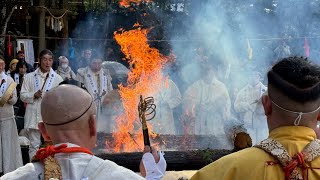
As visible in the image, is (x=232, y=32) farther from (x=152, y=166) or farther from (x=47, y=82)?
(x=152, y=166)

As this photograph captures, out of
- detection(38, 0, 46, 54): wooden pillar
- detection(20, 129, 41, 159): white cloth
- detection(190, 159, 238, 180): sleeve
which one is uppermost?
detection(38, 0, 46, 54): wooden pillar

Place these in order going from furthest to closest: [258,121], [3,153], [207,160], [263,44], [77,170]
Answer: [263,44], [258,121], [3,153], [207,160], [77,170]

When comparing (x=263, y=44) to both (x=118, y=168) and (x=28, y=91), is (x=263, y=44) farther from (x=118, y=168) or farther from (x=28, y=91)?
(x=118, y=168)

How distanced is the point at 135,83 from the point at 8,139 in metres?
3.42

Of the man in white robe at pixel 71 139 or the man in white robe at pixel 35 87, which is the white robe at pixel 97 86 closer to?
the man in white robe at pixel 35 87

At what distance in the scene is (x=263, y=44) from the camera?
1659 cm

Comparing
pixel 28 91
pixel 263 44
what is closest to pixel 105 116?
pixel 28 91

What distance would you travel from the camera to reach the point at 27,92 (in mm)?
9828

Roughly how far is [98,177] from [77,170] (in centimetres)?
10

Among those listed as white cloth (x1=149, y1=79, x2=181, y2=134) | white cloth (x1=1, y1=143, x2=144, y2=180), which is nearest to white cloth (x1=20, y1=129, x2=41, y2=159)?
white cloth (x1=149, y1=79, x2=181, y2=134)

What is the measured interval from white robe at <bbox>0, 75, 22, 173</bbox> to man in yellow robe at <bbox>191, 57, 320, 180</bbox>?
718cm

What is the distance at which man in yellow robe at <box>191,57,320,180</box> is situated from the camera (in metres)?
2.61

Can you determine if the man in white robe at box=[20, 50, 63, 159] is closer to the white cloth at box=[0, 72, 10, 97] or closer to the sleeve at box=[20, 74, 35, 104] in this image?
the sleeve at box=[20, 74, 35, 104]

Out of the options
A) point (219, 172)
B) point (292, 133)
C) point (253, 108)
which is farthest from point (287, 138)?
point (253, 108)
